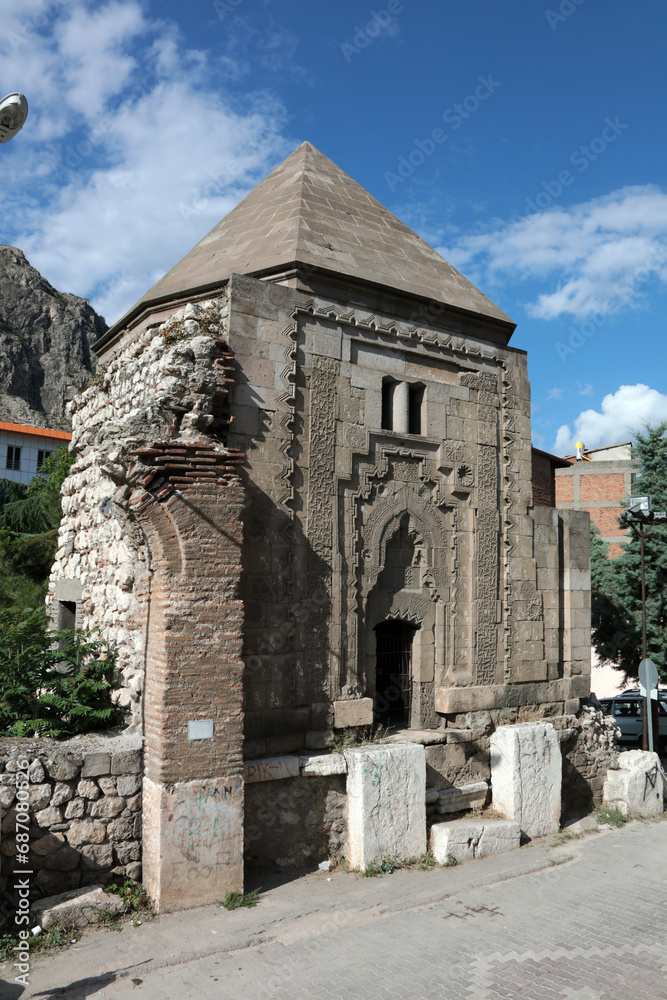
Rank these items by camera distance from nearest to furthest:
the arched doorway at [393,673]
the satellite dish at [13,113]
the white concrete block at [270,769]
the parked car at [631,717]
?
the satellite dish at [13,113] → the white concrete block at [270,769] → the arched doorway at [393,673] → the parked car at [631,717]

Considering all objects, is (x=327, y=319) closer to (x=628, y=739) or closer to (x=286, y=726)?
(x=286, y=726)

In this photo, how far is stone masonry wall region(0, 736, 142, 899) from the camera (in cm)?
→ 621

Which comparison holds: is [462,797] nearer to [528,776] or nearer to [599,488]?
[528,776]

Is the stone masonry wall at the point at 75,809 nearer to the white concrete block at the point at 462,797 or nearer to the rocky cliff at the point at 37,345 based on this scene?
the white concrete block at the point at 462,797

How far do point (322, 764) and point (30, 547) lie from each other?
11.0 meters

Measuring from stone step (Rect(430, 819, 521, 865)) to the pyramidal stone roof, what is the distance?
6.67m

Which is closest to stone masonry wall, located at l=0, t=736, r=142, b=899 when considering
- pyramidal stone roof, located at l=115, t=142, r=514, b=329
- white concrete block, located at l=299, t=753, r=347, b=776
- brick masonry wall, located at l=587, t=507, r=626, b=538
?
white concrete block, located at l=299, t=753, r=347, b=776

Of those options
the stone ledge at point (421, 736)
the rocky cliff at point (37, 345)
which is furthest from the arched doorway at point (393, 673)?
the rocky cliff at point (37, 345)

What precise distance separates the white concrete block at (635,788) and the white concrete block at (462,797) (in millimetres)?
2515

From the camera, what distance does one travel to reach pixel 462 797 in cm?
916

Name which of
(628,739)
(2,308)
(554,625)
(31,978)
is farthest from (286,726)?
(2,308)

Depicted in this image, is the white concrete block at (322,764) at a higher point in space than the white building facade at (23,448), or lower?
lower

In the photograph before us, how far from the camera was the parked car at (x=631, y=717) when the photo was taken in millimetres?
16844

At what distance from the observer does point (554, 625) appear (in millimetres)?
10781
